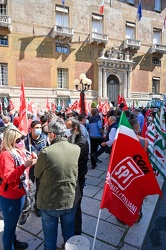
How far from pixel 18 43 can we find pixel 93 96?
8945 millimetres

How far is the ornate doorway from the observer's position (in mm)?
22156

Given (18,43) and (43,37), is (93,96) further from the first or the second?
(18,43)

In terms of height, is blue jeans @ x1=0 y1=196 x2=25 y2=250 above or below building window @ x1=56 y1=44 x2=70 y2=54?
below

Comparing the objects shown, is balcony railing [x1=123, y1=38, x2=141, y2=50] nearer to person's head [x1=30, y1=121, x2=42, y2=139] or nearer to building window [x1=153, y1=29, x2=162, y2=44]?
building window [x1=153, y1=29, x2=162, y2=44]

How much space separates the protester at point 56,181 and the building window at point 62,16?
20207 mm

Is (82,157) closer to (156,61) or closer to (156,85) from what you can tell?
(156,85)

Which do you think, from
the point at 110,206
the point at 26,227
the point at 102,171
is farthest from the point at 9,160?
the point at 102,171

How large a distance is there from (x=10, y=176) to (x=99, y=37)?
68.7 feet

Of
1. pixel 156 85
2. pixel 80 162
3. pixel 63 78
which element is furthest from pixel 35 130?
pixel 156 85

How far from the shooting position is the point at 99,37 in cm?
2041

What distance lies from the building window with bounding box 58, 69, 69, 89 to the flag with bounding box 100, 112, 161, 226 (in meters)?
18.5

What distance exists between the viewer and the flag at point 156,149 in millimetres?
4375

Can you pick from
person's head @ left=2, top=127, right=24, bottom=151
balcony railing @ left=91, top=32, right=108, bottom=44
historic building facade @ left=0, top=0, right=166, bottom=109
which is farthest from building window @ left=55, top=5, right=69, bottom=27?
person's head @ left=2, top=127, right=24, bottom=151

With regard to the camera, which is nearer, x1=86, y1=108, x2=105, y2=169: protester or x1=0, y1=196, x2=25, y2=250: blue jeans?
x1=0, y1=196, x2=25, y2=250: blue jeans
